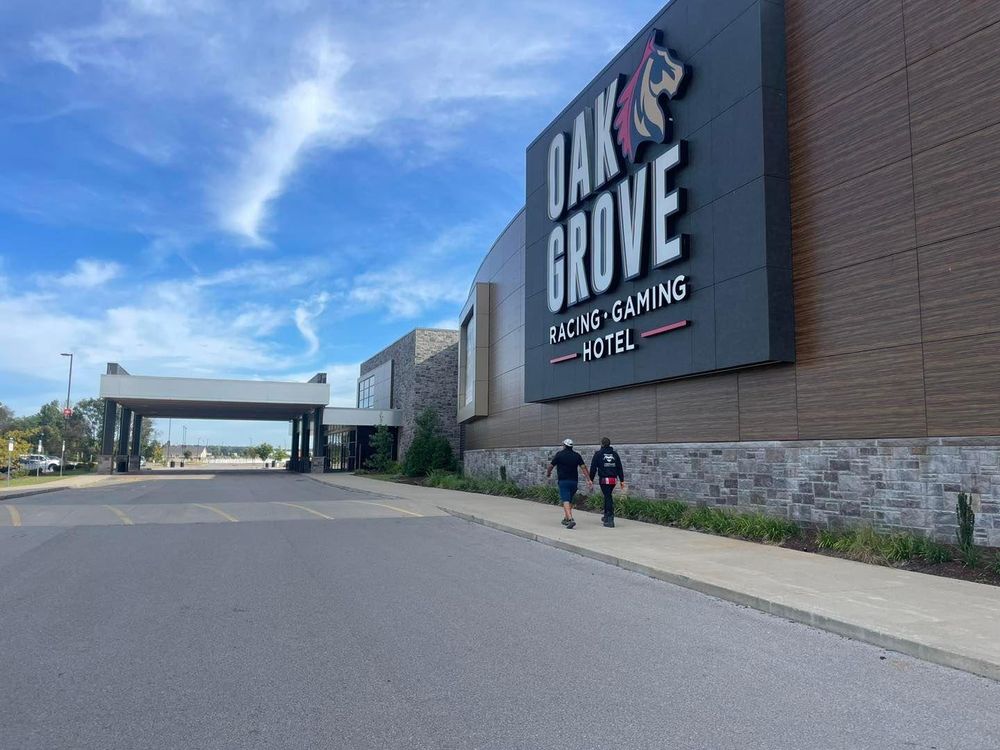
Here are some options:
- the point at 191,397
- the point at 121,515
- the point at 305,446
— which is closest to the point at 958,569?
the point at 121,515

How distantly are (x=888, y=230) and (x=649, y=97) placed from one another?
25.6 ft

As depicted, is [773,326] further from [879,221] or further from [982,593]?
[982,593]

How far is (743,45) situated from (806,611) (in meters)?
11.3

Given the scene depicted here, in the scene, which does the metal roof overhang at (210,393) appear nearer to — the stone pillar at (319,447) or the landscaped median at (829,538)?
the stone pillar at (319,447)

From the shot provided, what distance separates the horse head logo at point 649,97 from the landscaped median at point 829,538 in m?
8.24

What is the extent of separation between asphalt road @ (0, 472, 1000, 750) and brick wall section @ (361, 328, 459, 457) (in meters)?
34.6

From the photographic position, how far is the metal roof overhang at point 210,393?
46438 millimetres

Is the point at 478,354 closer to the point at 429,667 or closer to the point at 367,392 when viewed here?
the point at 429,667

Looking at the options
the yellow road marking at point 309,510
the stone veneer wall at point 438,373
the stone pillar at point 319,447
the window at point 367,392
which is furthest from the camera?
the window at point 367,392

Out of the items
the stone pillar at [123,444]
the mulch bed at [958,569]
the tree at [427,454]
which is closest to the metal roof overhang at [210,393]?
the stone pillar at [123,444]

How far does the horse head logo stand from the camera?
16641 millimetres

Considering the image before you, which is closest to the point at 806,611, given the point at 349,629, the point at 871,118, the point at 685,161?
the point at 349,629

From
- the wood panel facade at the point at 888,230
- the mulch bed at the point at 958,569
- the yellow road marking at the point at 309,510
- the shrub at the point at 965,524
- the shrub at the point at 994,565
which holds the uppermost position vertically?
the wood panel facade at the point at 888,230

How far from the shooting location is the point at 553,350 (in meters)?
22.8
